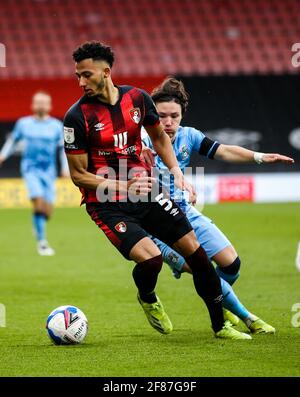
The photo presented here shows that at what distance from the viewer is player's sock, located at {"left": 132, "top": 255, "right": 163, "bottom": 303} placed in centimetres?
630

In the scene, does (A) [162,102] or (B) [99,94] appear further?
(A) [162,102]

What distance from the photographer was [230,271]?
718cm

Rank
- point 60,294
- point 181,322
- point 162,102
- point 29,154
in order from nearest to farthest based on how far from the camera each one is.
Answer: point 162,102 < point 181,322 < point 60,294 < point 29,154

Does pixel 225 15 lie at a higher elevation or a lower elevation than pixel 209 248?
higher

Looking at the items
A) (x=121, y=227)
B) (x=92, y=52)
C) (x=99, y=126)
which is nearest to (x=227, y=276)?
(x=121, y=227)

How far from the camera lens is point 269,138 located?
21.8 metres

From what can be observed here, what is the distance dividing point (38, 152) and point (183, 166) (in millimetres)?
7235

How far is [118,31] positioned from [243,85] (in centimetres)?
538

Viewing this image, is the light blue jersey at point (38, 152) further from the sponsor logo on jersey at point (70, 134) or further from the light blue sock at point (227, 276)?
the sponsor logo on jersey at point (70, 134)

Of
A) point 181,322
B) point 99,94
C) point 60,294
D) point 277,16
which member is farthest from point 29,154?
point 277,16

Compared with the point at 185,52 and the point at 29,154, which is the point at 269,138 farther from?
the point at 29,154

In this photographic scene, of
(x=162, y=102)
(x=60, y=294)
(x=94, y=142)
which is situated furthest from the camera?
(x=60, y=294)

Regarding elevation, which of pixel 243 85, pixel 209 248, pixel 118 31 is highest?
pixel 118 31

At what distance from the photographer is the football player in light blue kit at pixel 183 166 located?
698 centimetres
